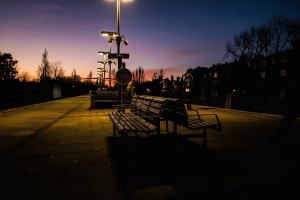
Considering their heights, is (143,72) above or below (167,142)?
above

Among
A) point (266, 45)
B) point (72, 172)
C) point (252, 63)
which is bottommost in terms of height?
point (72, 172)

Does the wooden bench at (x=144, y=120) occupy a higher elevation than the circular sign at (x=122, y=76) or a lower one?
lower

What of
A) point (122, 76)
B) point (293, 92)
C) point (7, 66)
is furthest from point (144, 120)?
point (7, 66)

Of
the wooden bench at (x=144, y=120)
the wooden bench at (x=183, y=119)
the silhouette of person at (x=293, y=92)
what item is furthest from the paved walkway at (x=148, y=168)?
the silhouette of person at (x=293, y=92)

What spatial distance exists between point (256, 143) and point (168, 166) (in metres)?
2.98

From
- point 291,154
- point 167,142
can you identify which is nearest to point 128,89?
point 167,142

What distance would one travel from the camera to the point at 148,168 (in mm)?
4273

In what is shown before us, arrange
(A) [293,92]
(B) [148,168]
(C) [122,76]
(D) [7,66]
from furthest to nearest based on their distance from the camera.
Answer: (D) [7,66]
(C) [122,76]
(A) [293,92]
(B) [148,168]

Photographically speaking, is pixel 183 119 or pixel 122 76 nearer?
pixel 183 119

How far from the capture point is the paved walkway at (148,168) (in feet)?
11.1

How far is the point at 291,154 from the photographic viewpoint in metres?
5.10

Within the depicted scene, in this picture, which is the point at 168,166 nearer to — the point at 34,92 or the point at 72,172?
the point at 72,172

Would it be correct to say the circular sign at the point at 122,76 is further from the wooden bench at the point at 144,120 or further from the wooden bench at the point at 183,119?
the wooden bench at the point at 183,119

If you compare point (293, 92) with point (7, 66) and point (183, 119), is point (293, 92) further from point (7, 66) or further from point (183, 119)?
point (7, 66)
